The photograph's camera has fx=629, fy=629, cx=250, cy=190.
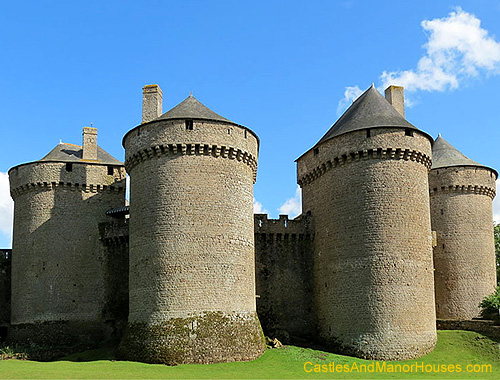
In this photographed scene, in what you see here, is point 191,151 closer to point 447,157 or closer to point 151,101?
point 151,101

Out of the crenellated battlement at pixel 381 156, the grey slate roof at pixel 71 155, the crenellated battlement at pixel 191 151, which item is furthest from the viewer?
the grey slate roof at pixel 71 155

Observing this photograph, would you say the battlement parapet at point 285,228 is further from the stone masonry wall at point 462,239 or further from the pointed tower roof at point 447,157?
the pointed tower roof at point 447,157

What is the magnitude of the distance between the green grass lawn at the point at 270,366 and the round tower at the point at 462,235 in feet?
15.0

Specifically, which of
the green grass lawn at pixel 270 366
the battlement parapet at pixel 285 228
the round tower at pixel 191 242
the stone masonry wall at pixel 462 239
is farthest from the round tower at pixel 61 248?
the stone masonry wall at pixel 462 239

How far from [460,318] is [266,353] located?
40.3 feet

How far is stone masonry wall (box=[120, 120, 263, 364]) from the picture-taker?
24.2 m

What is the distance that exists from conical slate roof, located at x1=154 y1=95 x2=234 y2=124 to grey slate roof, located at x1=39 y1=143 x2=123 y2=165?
6.53 metres

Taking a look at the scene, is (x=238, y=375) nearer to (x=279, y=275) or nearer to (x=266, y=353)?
(x=266, y=353)

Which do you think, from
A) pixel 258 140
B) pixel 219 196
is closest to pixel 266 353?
pixel 219 196

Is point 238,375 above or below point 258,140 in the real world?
below

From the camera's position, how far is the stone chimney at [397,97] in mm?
32000

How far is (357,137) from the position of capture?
27.9 metres

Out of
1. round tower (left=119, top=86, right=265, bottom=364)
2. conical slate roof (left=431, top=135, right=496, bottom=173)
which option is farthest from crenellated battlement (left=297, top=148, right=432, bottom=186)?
conical slate roof (left=431, top=135, right=496, bottom=173)

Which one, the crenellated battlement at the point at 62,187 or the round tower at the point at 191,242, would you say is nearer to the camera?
the round tower at the point at 191,242
